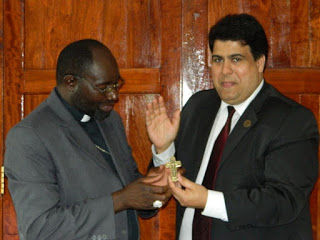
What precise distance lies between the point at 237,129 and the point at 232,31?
18.0 inches

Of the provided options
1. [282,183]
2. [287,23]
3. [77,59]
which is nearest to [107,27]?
[77,59]

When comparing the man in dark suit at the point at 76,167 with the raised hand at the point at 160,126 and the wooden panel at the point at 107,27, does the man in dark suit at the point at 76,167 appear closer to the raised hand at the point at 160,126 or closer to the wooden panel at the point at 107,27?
the raised hand at the point at 160,126

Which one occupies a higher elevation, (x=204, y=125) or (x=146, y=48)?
(x=146, y=48)

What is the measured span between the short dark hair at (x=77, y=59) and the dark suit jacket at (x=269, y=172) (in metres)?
0.73

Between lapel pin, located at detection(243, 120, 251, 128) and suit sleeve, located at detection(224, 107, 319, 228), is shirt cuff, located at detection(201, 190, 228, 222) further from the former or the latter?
lapel pin, located at detection(243, 120, 251, 128)

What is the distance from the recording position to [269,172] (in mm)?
2121

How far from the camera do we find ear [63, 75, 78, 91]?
83.1 inches

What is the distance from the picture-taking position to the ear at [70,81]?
211 centimetres

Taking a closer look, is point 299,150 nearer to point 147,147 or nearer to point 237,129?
point 237,129

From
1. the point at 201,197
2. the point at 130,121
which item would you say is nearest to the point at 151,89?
the point at 130,121

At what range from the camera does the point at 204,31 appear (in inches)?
110

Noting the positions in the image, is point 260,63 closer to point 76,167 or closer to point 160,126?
point 160,126

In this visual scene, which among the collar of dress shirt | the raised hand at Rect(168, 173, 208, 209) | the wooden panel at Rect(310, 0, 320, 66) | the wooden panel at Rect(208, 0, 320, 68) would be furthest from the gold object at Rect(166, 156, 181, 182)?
the wooden panel at Rect(310, 0, 320, 66)

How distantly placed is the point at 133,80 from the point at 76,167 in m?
0.93
